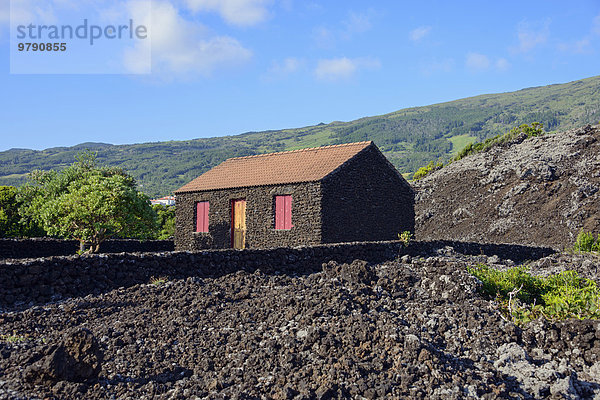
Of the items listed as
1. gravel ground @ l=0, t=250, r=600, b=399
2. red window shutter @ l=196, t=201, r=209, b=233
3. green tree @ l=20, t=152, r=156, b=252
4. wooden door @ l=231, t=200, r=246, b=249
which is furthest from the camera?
red window shutter @ l=196, t=201, r=209, b=233

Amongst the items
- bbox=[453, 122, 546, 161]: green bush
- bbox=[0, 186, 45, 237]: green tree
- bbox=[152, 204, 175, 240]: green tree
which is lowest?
bbox=[152, 204, 175, 240]: green tree

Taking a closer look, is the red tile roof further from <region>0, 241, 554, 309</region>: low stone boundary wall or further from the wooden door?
<region>0, 241, 554, 309</region>: low stone boundary wall

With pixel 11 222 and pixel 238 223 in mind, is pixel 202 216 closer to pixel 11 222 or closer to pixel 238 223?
pixel 238 223

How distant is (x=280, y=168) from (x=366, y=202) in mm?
4463

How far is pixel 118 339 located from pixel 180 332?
905 mm

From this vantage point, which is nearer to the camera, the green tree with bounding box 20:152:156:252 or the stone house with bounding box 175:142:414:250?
the green tree with bounding box 20:152:156:252

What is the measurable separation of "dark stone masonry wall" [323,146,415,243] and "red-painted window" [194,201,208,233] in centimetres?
711

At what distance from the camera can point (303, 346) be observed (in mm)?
6418

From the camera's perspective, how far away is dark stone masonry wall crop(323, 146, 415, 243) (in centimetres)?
1933

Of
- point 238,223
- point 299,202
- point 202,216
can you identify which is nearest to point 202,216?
point 202,216

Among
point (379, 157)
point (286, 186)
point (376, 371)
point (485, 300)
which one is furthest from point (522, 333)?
point (379, 157)

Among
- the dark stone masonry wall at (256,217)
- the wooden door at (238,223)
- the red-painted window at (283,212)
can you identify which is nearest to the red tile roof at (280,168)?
the dark stone masonry wall at (256,217)

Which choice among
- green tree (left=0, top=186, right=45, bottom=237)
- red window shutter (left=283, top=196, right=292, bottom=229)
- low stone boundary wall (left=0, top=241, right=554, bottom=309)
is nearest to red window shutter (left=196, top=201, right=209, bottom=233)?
red window shutter (left=283, top=196, right=292, bottom=229)

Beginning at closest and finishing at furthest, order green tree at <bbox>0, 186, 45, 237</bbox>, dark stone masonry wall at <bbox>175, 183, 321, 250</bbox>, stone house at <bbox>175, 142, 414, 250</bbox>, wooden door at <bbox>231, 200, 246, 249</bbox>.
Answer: dark stone masonry wall at <bbox>175, 183, 321, 250</bbox> → stone house at <bbox>175, 142, 414, 250</bbox> → wooden door at <bbox>231, 200, 246, 249</bbox> → green tree at <bbox>0, 186, 45, 237</bbox>
